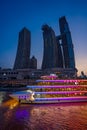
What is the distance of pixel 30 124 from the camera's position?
A: 2761 cm

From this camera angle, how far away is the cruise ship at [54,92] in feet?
141

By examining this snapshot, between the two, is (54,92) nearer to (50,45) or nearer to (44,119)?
(44,119)

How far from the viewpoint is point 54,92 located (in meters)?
43.9

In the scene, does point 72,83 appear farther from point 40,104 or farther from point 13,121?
point 13,121

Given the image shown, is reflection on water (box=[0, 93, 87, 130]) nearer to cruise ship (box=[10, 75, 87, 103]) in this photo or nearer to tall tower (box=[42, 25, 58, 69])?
cruise ship (box=[10, 75, 87, 103])

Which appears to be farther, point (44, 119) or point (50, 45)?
point (50, 45)

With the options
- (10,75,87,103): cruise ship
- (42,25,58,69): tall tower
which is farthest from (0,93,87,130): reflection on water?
(42,25,58,69): tall tower

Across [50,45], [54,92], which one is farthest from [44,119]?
[50,45]

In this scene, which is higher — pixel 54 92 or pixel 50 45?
pixel 50 45

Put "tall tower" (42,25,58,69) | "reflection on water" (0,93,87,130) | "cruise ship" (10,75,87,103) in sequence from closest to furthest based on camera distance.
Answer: "reflection on water" (0,93,87,130), "cruise ship" (10,75,87,103), "tall tower" (42,25,58,69)

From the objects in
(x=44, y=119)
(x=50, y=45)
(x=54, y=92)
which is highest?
(x=50, y=45)

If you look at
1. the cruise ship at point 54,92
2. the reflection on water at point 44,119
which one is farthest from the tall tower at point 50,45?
the reflection on water at point 44,119

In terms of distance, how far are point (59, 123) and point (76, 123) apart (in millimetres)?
2441

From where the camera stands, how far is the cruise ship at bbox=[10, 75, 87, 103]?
43000mm
